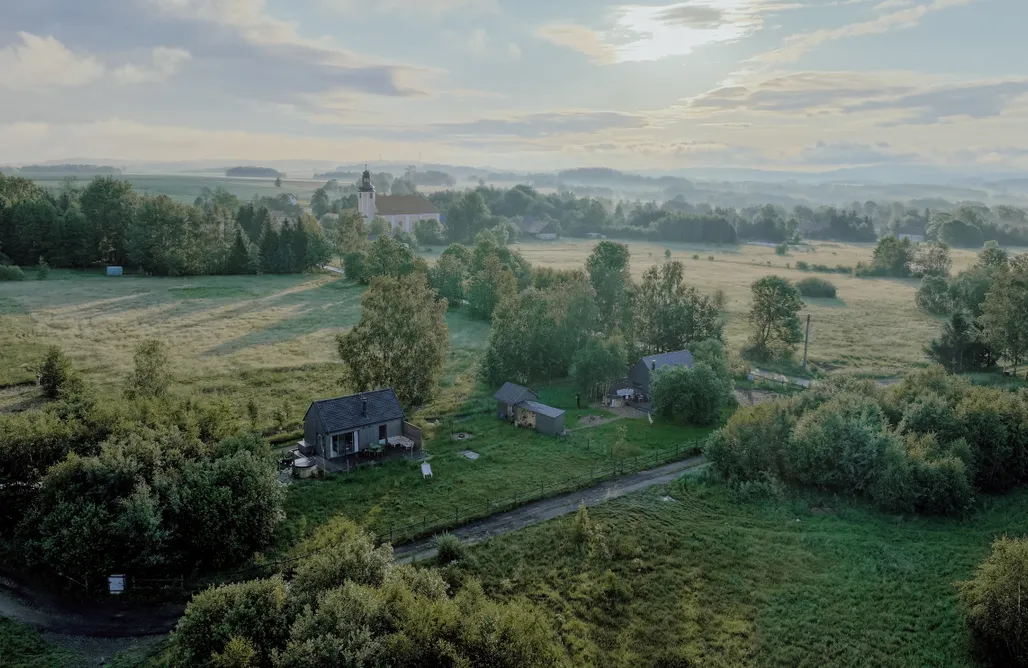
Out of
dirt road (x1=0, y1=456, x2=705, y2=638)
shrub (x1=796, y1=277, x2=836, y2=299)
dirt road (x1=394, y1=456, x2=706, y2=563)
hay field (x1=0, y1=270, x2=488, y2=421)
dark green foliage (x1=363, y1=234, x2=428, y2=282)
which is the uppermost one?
dark green foliage (x1=363, y1=234, x2=428, y2=282)

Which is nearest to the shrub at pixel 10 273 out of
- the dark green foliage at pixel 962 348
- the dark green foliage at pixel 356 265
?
the dark green foliage at pixel 356 265

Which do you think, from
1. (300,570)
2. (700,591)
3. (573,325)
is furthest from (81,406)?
(573,325)

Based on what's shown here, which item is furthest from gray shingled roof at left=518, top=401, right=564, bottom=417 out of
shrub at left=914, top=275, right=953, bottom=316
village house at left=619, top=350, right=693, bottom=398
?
shrub at left=914, top=275, right=953, bottom=316

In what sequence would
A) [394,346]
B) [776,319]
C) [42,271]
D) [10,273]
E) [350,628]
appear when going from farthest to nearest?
1. [42,271]
2. [10,273]
3. [776,319]
4. [394,346]
5. [350,628]

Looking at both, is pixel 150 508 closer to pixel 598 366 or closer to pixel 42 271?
pixel 598 366

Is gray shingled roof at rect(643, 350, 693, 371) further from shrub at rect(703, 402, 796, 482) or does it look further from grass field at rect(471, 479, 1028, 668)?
grass field at rect(471, 479, 1028, 668)

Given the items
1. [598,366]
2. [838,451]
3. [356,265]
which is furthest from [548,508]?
[356,265]

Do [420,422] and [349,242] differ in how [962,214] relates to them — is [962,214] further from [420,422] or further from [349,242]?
[420,422]
